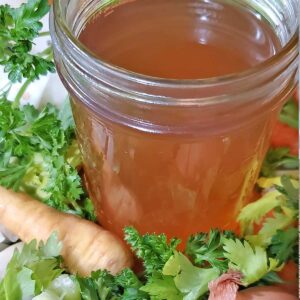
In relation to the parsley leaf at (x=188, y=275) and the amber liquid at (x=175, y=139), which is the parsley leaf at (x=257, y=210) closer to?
the amber liquid at (x=175, y=139)

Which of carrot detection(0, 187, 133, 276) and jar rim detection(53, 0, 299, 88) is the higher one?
jar rim detection(53, 0, 299, 88)

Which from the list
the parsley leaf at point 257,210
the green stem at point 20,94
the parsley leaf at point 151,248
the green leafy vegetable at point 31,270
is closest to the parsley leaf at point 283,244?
the parsley leaf at point 257,210

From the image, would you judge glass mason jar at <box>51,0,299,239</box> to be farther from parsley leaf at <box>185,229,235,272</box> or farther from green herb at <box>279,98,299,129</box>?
green herb at <box>279,98,299,129</box>

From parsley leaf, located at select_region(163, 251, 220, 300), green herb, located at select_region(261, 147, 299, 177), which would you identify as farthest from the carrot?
green herb, located at select_region(261, 147, 299, 177)

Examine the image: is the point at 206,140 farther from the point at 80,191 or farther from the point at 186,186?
the point at 80,191

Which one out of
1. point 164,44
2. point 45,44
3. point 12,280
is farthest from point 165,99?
point 45,44

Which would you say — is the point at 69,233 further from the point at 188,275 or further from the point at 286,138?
the point at 286,138
